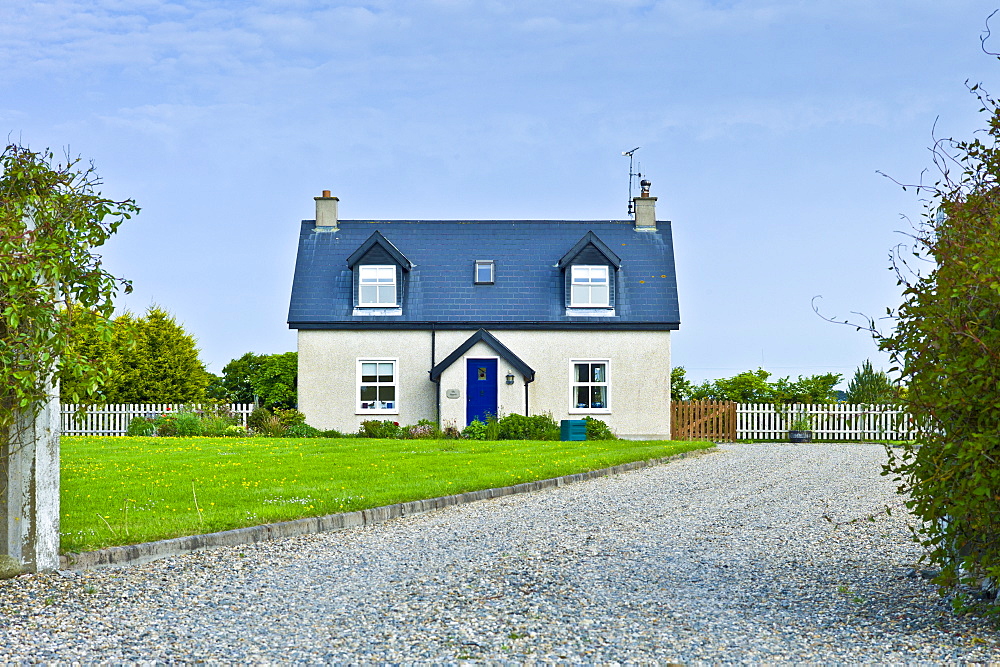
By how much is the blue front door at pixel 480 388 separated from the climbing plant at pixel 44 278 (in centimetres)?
2140

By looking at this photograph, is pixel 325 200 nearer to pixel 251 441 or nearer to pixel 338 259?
pixel 338 259

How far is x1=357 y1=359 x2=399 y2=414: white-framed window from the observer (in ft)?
97.9

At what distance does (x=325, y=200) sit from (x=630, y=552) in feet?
83.2

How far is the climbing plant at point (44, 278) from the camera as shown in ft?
22.2

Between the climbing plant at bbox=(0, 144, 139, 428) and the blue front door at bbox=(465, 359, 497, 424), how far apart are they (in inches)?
842

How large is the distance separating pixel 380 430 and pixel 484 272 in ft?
20.6

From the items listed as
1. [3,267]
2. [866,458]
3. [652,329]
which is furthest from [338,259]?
[3,267]

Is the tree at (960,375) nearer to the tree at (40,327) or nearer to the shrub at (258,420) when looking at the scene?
the tree at (40,327)

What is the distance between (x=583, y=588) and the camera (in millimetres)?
7125

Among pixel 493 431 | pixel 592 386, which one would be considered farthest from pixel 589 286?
pixel 493 431

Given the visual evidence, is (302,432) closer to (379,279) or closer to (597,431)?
(379,279)

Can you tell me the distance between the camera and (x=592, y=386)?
98.5 ft

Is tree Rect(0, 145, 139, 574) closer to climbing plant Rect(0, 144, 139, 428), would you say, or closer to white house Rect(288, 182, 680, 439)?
climbing plant Rect(0, 144, 139, 428)

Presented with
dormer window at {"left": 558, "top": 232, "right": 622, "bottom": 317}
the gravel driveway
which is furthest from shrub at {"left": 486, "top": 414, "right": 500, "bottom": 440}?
the gravel driveway
